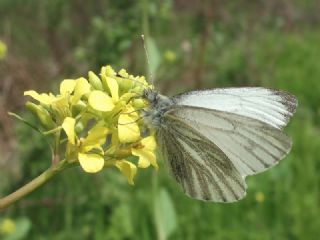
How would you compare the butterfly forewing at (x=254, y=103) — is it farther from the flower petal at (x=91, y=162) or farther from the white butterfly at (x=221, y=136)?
the flower petal at (x=91, y=162)

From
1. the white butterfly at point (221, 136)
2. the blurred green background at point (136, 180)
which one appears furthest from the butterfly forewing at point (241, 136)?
the blurred green background at point (136, 180)

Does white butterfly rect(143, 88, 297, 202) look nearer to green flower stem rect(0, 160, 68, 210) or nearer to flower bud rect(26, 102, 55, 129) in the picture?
flower bud rect(26, 102, 55, 129)

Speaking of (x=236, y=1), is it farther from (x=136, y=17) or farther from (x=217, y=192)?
(x=217, y=192)

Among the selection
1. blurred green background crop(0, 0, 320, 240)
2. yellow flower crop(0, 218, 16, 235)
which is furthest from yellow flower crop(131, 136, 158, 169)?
yellow flower crop(0, 218, 16, 235)

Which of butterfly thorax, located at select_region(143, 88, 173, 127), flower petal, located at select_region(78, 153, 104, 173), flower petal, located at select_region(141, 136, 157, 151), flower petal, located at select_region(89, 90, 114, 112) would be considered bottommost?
flower petal, located at select_region(78, 153, 104, 173)

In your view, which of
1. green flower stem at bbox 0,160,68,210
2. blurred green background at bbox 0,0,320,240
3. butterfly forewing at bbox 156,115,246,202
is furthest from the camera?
blurred green background at bbox 0,0,320,240

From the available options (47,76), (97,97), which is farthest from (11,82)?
(97,97)

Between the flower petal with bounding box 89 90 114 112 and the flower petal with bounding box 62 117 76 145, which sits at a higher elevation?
the flower petal with bounding box 89 90 114 112
